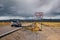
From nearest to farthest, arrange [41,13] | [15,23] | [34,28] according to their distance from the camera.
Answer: [41,13], [34,28], [15,23]

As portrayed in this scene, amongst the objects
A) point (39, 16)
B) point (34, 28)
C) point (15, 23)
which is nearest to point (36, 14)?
point (39, 16)

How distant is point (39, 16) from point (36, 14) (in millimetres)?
483

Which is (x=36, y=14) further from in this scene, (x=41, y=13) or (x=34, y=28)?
(x=34, y=28)

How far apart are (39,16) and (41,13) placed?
21.3 inches

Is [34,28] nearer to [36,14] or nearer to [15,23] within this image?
[36,14]

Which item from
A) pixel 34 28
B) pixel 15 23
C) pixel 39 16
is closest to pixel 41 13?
pixel 39 16

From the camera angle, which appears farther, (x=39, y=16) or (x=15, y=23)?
(x=15, y=23)

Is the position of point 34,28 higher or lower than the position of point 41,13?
lower

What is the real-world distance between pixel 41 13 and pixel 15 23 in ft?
80.8

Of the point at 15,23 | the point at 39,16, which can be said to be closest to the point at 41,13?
the point at 39,16

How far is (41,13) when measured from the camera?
24.4m

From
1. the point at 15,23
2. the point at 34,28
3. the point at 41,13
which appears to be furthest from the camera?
the point at 15,23

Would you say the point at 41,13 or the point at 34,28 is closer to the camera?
the point at 41,13

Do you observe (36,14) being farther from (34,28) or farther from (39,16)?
(34,28)
